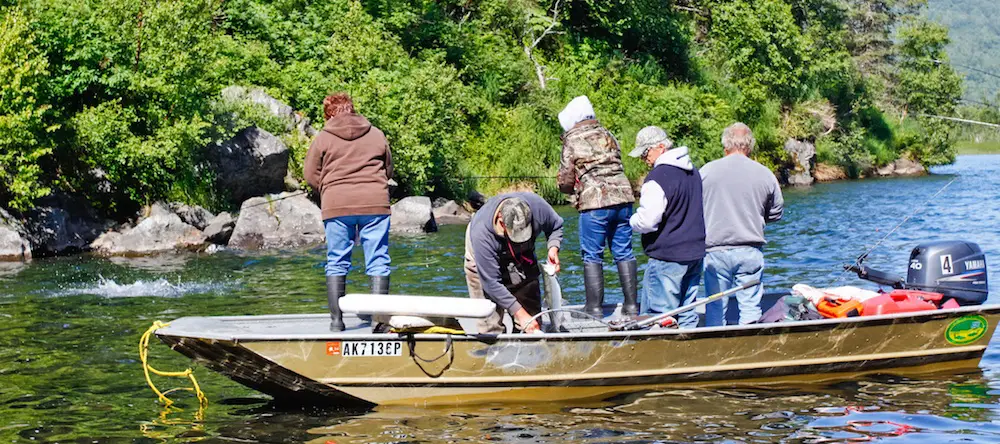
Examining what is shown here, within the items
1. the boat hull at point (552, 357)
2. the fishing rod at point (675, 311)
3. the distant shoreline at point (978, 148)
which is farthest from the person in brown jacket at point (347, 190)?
the distant shoreline at point (978, 148)

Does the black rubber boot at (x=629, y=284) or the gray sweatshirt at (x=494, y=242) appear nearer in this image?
the gray sweatshirt at (x=494, y=242)

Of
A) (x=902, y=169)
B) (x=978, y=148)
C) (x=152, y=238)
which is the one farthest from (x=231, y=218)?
(x=978, y=148)

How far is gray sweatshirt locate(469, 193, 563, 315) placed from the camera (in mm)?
8039

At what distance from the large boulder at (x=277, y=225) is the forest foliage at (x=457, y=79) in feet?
5.39

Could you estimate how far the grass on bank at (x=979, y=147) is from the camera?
86312 millimetres

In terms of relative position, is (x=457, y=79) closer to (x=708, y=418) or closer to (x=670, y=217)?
(x=670, y=217)

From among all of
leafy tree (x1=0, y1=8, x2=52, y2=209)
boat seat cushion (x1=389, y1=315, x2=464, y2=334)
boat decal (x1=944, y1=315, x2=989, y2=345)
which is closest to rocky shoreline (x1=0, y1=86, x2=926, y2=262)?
leafy tree (x1=0, y1=8, x2=52, y2=209)

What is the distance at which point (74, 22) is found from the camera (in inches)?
841

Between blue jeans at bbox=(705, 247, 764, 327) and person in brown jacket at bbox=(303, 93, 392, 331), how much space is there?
2.71 meters

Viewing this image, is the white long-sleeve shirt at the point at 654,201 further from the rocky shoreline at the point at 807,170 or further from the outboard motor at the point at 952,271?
the rocky shoreline at the point at 807,170

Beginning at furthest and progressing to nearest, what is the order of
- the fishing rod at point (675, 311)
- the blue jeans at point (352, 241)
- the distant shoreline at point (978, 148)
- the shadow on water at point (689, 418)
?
the distant shoreline at point (978, 148) → the blue jeans at point (352, 241) → the fishing rod at point (675, 311) → the shadow on water at point (689, 418)

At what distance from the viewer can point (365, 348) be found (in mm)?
8367

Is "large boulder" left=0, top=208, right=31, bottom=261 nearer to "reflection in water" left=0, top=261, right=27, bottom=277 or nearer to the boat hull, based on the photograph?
"reflection in water" left=0, top=261, right=27, bottom=277

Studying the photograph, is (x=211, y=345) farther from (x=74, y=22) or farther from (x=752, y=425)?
(x=74, y=22)
